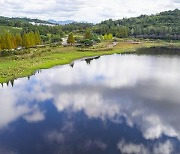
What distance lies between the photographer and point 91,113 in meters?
49.5

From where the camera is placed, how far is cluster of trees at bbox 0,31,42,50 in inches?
4286

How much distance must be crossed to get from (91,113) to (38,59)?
57.3 m

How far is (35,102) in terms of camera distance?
56.3 metres

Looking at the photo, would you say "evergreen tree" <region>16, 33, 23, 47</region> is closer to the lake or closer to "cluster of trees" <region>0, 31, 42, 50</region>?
"cluster of trees" <region>0, 31, 42, 50</region>

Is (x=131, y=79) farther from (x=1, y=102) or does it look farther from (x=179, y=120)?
(x=1, y=102)

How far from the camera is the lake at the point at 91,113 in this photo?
37.9 metres

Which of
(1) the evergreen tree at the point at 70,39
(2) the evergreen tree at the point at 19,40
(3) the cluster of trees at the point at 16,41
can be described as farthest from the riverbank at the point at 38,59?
(1) the evergreen tree at the point at 70,39

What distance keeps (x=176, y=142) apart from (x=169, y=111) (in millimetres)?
12254

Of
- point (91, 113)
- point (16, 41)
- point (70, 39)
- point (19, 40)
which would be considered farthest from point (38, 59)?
point (91, 113)

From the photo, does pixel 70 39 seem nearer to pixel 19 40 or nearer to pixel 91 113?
pixel 19 40

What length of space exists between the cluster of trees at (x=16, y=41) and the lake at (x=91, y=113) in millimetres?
35448

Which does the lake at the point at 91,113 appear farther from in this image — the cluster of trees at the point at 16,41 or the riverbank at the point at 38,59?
the cluster of trees at the point at 16,41

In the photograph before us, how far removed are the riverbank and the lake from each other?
5.38m

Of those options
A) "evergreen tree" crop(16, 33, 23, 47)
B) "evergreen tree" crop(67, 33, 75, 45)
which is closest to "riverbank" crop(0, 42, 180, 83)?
"evergreen tree" crop(16, 33, 23, 47)
